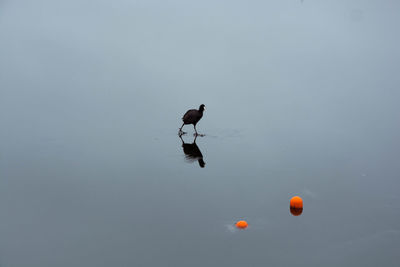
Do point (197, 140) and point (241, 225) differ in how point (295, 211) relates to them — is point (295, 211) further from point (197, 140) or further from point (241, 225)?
point (197, 140)

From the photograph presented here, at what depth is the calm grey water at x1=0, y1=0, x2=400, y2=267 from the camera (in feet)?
30.3

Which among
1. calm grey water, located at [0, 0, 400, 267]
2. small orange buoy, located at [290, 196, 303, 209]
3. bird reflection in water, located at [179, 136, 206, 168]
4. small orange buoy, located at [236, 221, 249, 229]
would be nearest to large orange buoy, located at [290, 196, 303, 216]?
small orange buoy, located at [290, 196, 303, 209]

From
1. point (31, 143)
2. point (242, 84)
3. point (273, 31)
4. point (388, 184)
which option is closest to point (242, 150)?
point (388, 184)

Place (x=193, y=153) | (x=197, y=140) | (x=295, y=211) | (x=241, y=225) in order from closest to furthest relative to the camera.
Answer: (x=241, y=225)
(x=295, y=211)
(x=193, y=153)
(x=197, y=140)

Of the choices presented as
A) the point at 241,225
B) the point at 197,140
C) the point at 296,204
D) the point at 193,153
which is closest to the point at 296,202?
the point at 296,204

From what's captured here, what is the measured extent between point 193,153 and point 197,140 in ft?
4.46

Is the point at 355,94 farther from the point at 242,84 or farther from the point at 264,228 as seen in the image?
the point at 264,228

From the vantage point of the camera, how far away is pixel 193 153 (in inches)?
554

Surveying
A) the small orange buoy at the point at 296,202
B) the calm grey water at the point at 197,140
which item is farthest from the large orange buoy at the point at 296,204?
the calm grey water at the point at 197,140

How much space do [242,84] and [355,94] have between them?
473 centimetres

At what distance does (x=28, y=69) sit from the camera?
24344 mm

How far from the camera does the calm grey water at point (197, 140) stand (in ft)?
30.3

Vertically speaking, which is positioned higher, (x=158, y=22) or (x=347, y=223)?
(x=158, y=22)

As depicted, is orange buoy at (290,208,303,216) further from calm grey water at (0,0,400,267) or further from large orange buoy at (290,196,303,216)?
calm grey water at (0,0,400,267)
